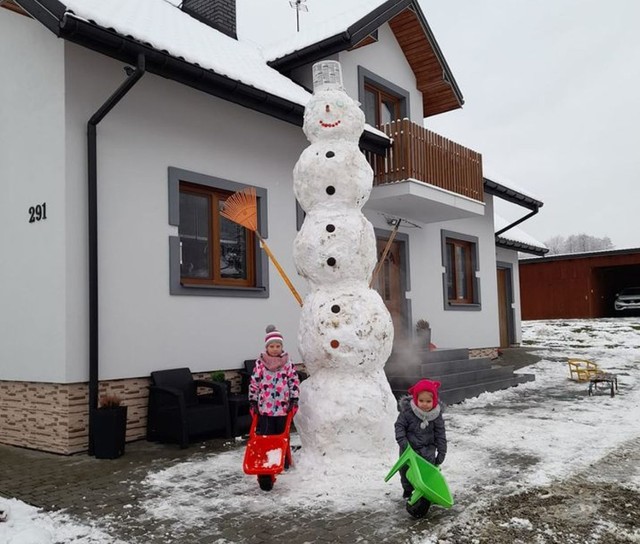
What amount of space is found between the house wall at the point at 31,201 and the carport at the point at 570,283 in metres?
21.0

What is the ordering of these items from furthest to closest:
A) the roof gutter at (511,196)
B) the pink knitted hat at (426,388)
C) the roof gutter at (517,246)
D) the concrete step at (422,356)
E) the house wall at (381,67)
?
the roof gutter at (517,246) < the roof gutter at (511,196) < the house wall at (381,67) < the concrete step at (422,356) < the pink knitted hat at (426,388)

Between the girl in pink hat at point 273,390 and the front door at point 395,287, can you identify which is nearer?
the girl in pink hat at point 273,390

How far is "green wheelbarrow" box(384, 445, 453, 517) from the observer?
13.3ft

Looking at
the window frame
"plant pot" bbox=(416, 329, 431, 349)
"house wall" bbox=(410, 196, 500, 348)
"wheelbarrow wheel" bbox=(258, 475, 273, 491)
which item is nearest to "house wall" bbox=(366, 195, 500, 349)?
"house wall" bbox=(410, 196, 500, 348)

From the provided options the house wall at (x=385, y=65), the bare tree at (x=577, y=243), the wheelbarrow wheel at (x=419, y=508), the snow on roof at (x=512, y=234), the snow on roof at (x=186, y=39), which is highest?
the bare tree at (x=577, y=243)

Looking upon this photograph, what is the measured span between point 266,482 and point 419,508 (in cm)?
133

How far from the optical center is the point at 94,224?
657 centimetres

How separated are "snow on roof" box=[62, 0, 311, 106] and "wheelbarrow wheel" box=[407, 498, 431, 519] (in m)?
5.33

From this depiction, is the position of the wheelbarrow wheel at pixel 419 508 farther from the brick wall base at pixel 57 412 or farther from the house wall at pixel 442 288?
the house wall at pixel 442 288

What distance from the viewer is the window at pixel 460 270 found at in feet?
44.8

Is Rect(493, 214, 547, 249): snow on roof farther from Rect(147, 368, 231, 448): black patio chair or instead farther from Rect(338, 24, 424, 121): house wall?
Rect(147, 368, 231, 448): black patio chair

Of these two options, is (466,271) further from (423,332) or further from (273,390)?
(273,390)

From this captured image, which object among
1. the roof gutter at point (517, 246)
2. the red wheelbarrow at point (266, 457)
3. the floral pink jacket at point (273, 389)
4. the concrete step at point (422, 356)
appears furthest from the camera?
the roof gutter at point (517, 246)

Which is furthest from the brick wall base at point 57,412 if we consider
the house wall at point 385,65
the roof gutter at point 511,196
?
the roof gutter at point 511,196
